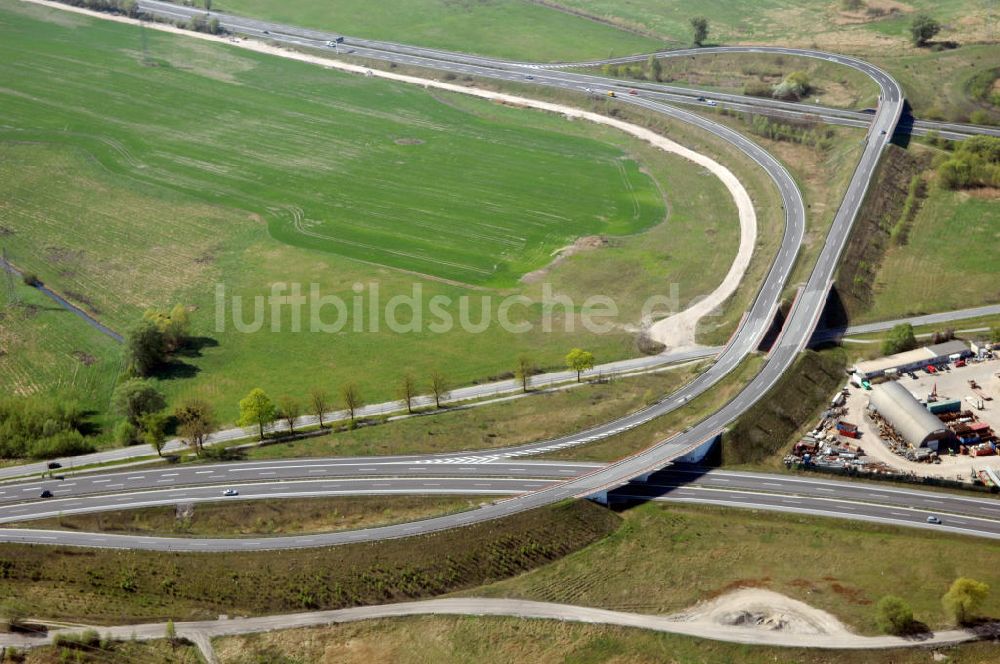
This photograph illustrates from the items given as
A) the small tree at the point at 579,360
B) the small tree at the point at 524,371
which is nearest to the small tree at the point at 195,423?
the small tree at the point at 524,371

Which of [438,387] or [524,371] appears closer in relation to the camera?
[438,387]

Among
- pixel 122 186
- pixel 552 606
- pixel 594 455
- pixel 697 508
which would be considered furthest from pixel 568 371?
pixel 122 186

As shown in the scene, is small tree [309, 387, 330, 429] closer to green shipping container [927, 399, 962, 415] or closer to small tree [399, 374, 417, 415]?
small tree [399, 374, 417, 415]

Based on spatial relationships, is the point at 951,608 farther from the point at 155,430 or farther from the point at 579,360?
the point at 155,430

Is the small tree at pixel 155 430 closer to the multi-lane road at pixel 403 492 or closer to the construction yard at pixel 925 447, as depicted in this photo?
the multi-lane road at pixel 403 492

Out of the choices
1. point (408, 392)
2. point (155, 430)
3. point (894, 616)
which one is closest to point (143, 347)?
point (155, 430)
